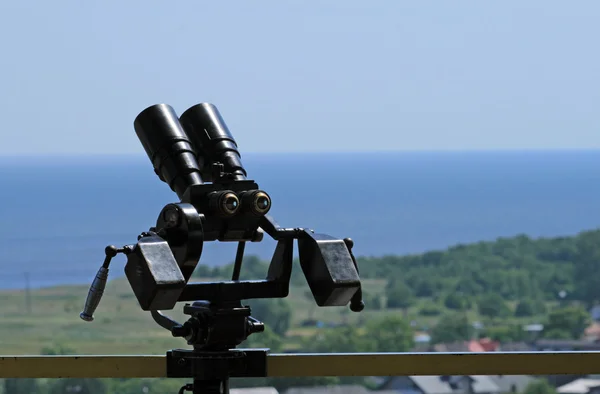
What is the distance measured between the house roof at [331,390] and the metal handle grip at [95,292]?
3.47 feet

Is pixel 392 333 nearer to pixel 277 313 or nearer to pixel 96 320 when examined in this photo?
pixel 277 313

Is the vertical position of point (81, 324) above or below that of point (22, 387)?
above

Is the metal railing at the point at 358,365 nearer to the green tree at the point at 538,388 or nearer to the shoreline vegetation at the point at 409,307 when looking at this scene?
the green tree at the point at 538,388

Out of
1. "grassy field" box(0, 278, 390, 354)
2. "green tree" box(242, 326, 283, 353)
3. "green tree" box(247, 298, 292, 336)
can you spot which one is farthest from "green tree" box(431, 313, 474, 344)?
"green tree" box(242, 326, 283, 353)

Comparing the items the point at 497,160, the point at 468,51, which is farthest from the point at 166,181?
the point at 468,51

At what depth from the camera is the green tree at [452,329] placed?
501 inches

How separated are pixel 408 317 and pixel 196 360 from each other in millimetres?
14174

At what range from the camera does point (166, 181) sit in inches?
89.7

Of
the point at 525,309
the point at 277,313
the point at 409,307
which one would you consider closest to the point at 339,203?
the point at 409,307

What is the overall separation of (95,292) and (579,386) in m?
1.70

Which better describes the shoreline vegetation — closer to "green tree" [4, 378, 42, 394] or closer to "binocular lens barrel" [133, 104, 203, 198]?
"green tree" [4, 378, 42, 394]

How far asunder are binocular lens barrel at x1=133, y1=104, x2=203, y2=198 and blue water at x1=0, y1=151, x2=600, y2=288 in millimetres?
14928

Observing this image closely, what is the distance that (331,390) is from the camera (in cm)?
306

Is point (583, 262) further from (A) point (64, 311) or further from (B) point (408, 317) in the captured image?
(A) point (64, 311)
